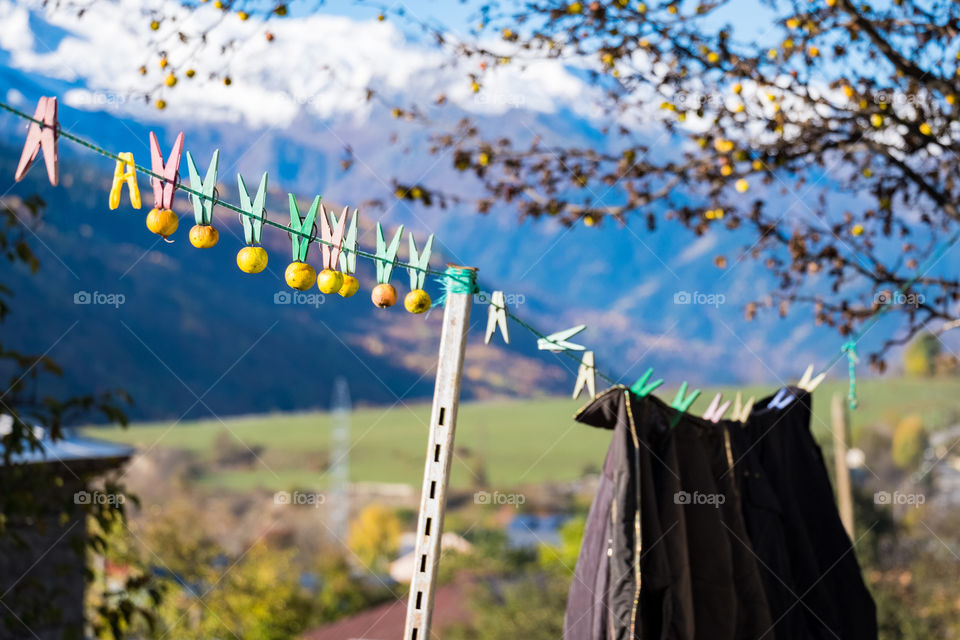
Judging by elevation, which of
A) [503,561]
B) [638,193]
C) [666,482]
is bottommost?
[666,482]

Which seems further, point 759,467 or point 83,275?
point 83,275

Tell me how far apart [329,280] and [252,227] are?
143 mm

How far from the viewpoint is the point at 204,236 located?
4.47 feet

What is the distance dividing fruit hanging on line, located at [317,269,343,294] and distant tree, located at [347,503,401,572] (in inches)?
1655

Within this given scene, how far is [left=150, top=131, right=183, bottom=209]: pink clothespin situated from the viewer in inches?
48.6

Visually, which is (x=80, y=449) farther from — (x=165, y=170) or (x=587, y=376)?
(x=165, y=170)

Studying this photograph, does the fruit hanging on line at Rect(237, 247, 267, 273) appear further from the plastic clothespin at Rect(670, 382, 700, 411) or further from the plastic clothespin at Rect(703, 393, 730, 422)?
the plastic clothespin at Rect(703, 393, 730, 422)

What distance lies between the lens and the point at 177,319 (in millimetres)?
79000

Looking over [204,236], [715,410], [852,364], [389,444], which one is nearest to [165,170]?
[204,236]

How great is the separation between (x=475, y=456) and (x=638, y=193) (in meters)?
63.1

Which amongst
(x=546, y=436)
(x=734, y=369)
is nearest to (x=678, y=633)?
(x=546, y=436)

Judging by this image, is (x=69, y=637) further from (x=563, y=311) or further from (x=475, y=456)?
(x=563, y=311)

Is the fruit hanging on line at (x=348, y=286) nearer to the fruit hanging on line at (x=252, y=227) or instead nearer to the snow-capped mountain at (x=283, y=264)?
the fruit hanging on line at (x=252, y=227)

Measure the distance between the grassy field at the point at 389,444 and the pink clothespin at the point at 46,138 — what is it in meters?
57.1
